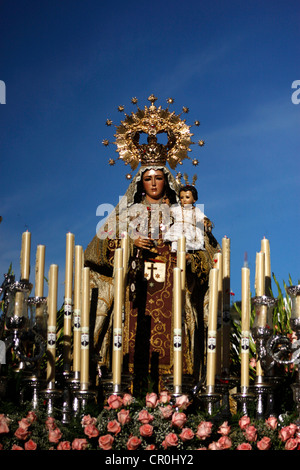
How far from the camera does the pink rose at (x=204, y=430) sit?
4656 millimetres

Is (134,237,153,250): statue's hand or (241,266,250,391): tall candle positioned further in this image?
(134,237,153,250): statue's hand

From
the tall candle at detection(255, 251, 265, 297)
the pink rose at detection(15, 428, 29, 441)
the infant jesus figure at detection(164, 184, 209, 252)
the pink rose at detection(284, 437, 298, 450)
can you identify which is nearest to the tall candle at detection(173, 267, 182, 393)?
the tall candle at detection(255, 251, 265, 297)

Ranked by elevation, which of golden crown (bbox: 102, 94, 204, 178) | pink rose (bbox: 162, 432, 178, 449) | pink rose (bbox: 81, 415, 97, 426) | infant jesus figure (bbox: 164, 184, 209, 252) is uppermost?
golden crown (bbox: 102, 94, 204, 178)

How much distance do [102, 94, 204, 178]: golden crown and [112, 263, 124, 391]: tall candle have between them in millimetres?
2145

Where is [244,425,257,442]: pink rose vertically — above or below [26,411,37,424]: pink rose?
below

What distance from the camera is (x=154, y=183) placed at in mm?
7230

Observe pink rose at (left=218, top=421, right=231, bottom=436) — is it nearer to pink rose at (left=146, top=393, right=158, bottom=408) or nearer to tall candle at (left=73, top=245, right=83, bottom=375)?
pink rose at (left=146, top=393, right=158, bottom=408)

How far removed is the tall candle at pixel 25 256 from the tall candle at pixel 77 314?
17.5 inches

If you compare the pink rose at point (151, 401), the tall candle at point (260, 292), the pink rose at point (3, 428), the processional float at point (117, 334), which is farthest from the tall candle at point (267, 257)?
the pink rose at point (3, 428)

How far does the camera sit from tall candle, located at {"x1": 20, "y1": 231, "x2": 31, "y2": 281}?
5516mm

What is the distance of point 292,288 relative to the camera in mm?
5105
